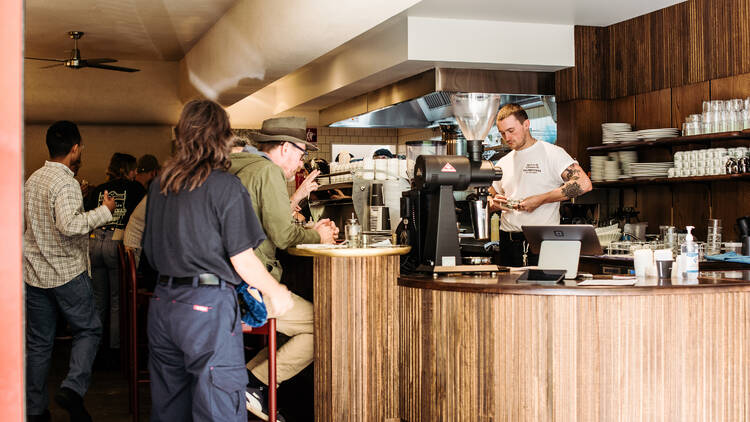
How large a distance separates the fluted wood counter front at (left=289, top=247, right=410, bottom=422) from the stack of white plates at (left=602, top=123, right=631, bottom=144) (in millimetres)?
3444

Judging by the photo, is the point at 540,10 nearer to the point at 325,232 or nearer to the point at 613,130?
the point at 613,130

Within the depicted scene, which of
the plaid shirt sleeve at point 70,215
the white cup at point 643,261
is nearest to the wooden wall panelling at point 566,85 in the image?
the white cup at point 643,261

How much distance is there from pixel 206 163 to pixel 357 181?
84.4 inches

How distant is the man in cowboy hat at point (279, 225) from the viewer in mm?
3605

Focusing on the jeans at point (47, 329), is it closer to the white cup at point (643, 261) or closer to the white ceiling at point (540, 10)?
the white cup at point (643, 261)

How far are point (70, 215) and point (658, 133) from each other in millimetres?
4488

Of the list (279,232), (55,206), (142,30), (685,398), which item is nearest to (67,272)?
(55,206)

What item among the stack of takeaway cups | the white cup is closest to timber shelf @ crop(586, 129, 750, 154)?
the stack of takeaway cups

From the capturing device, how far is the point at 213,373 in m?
2.80

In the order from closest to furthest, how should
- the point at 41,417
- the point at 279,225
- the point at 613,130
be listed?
1. the point at 279,225
2. the point at 41,417
3. the point at 613,130

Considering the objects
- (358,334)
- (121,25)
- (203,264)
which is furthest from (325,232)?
(121,25)

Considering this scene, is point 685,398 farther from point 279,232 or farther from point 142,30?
point 142,30

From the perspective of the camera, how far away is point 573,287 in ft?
9.85

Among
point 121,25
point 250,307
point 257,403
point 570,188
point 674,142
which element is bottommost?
point 257,403
